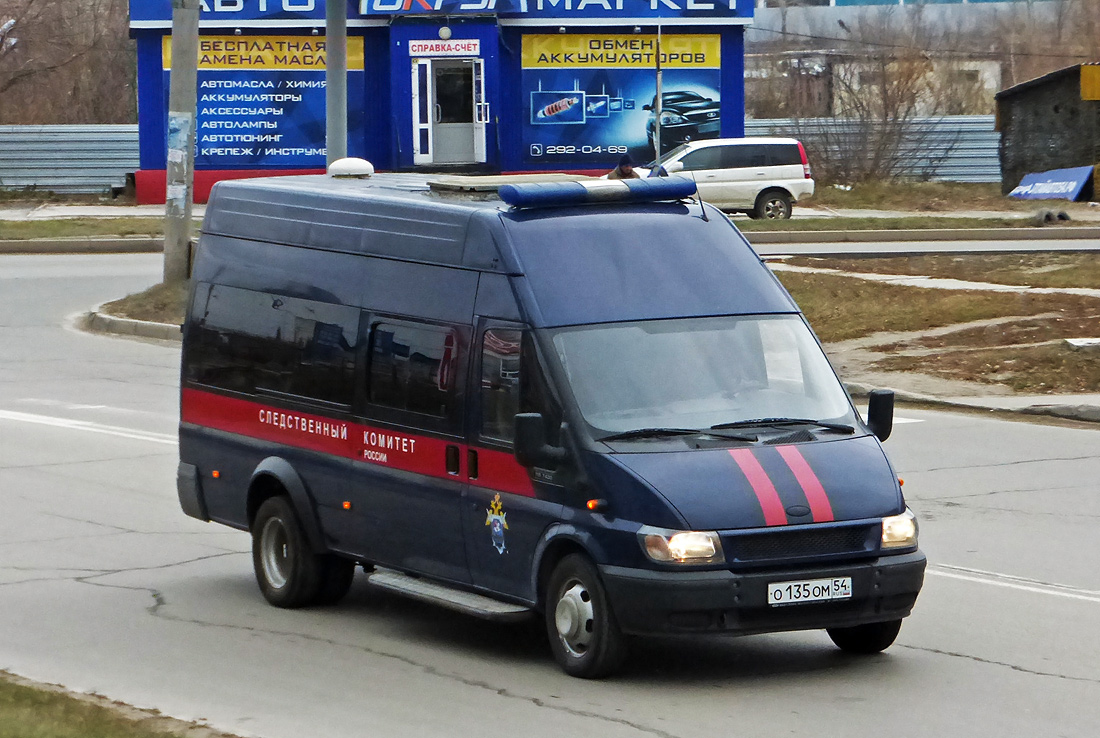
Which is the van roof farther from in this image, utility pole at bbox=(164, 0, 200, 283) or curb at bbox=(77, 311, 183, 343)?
utility pole at bbox=(164, 0, 200, 283)

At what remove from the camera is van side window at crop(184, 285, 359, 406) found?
8461 millimetres

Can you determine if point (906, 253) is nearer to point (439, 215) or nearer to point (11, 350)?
point (11, 350)

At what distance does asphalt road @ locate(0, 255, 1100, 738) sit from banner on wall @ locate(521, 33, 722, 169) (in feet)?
99.8

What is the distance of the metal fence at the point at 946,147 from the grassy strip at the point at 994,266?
2226cm

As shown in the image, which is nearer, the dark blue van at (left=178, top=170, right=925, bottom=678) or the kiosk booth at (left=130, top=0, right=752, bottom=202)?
the dark blue van at (left=178, top=170, right=925, bottom=678)

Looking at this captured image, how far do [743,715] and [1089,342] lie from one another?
475 inches

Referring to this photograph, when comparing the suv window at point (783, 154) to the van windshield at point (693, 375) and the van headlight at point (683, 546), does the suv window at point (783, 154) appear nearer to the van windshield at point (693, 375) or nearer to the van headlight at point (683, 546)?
the van windshield at point (693, 375)

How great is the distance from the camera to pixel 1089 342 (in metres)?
17.6

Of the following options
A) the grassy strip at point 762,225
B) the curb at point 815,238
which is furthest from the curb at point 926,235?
the grassy strip at point 762,225

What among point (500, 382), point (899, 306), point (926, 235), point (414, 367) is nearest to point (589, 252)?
point (500, 382)

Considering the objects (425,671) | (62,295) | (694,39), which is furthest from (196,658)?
(694,39)

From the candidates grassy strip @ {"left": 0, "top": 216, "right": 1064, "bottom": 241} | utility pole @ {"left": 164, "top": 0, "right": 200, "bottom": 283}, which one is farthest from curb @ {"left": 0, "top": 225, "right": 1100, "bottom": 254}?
utility pole @ {"left": 164, "top": 0, "right": 200, "bottom": 283}

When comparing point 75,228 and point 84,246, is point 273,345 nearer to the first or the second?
point 84,246

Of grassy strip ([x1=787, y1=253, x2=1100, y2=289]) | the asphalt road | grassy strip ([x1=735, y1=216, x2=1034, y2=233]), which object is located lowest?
the asphalt road
